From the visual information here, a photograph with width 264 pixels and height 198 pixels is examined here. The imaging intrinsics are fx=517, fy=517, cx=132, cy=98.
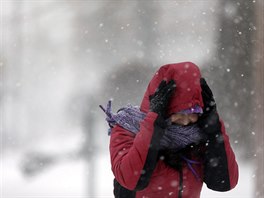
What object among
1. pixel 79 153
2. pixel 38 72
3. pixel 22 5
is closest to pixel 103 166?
pixel 79 153

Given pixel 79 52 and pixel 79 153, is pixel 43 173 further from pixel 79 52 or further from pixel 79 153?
pixel 79 52

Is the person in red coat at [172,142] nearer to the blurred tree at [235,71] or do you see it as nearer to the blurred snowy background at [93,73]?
the blurred snowy background at [93,73]

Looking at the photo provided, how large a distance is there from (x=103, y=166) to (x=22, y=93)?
223 cm

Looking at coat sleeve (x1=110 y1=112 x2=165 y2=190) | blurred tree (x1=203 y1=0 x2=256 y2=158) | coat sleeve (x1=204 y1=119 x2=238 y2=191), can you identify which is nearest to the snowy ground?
blurred tree (x1=203 y1=0 x2=256 y2=158)

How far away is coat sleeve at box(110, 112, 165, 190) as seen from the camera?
155 cm

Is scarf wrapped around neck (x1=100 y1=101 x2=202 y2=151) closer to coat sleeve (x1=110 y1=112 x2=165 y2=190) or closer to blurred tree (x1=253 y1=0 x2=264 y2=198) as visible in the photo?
coat sleeve (x1=110 y1=112 x2=165 y2=190)

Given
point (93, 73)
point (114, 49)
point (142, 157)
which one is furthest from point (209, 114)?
point (93, 73)

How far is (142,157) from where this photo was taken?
155cm

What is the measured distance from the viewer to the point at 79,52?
781 centimetres

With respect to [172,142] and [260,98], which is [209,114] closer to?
[172,142]

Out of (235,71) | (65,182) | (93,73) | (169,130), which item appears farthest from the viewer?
(93,73)

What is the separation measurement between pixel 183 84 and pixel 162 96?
0.07 m

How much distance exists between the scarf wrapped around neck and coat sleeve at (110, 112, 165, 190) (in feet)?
0.23

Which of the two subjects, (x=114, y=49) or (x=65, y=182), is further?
(x=114, y=49)
